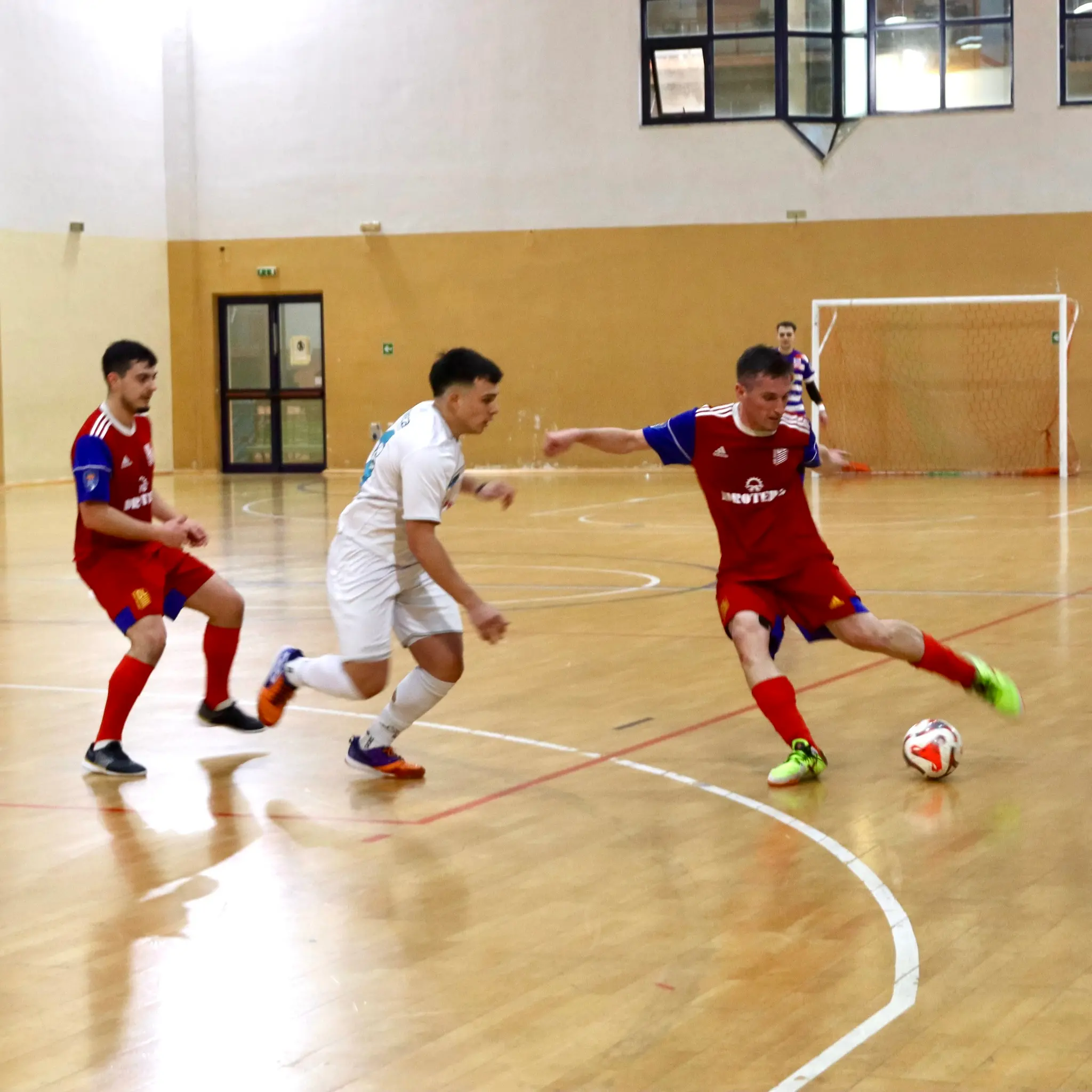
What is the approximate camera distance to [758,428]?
19.0 feet

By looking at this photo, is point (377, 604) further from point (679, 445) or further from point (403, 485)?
point (679, 445)

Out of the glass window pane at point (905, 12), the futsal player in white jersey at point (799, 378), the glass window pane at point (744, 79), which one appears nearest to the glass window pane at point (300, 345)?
the glass window pane at point (744, 79)

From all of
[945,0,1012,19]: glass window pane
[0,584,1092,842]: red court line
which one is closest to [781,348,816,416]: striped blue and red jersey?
[945,0,1012,19]: glass window pane

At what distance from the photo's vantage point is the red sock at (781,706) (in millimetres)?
5559

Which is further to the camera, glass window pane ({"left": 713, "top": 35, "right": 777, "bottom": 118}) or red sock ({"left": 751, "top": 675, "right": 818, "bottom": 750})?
glass window pane ({"left": 713, "top": 35, "right": 777, "bottom": 118})

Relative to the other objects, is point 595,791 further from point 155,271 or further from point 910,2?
point 155,271

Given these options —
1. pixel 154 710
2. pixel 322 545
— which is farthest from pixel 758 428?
pixel 322 545

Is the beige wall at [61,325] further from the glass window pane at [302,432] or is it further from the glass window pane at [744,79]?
the glass window pane at [744,79]

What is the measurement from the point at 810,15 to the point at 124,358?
17.7 m

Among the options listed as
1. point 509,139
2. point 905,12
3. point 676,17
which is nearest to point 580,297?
point 509,139

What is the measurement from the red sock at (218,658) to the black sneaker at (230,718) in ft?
0.08

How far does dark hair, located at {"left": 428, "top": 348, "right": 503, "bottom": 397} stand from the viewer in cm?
525

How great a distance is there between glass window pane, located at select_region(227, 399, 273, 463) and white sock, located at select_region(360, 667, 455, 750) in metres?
19.2

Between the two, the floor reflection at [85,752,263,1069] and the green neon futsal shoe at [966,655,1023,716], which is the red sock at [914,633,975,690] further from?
the floor reflection at [85,752,263,1069]
